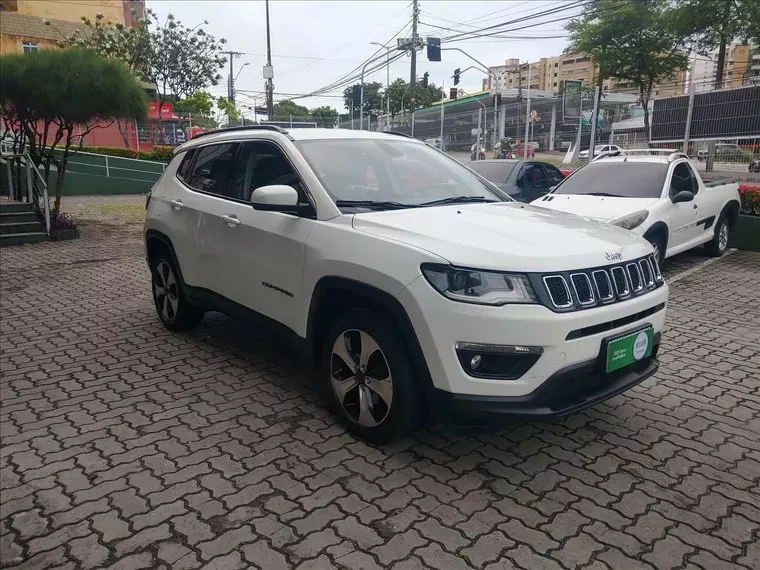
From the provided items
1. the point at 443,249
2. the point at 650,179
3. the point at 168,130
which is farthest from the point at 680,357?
the point at 168,130

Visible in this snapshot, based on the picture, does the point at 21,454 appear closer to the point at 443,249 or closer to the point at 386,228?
the point at 386,228

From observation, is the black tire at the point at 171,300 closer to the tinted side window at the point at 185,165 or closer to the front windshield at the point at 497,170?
the tinted side window at the point at 185,165

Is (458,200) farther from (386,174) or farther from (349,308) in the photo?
(349,308)

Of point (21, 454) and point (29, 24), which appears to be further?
point (29, 24)

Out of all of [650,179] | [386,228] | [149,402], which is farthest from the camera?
[650,179]

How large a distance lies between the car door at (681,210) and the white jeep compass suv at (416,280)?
171 inches

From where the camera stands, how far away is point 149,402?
415 cm

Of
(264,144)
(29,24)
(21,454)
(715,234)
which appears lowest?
(21,454)

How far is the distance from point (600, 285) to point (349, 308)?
1340 mm

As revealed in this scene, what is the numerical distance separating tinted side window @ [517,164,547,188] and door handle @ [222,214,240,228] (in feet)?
22.1

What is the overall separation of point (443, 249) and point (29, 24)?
4542cm

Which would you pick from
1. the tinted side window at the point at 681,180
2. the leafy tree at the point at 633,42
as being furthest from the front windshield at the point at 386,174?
the leafy tree at the point at 633,42

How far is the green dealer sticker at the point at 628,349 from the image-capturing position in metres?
3.03

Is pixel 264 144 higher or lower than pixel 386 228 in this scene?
higher
